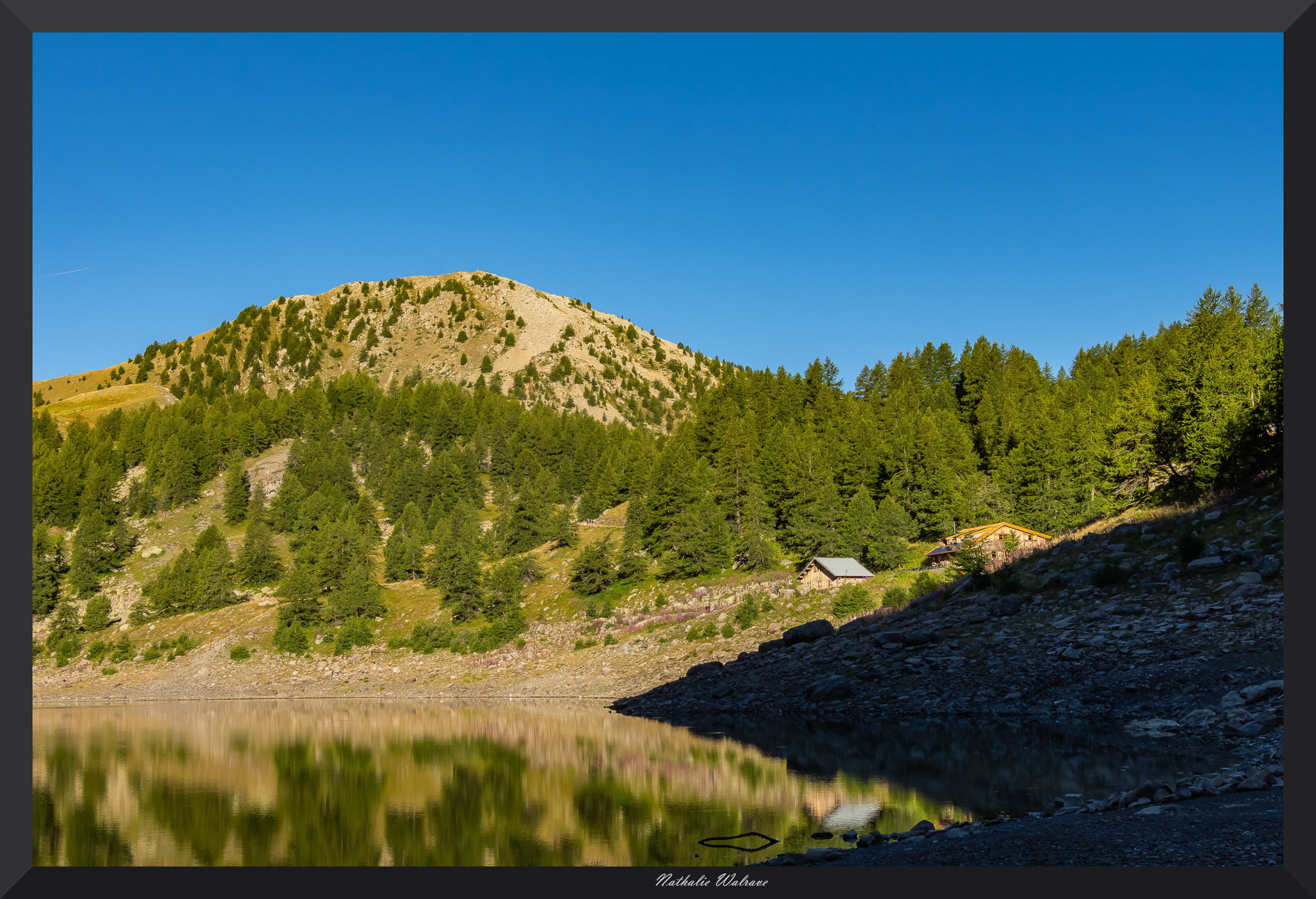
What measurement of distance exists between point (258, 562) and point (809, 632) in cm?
6056

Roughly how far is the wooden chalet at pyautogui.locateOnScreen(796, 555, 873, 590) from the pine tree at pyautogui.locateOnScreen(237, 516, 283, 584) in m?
52.9

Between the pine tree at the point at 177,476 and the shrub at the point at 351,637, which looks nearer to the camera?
the shrub at the point at 351,637

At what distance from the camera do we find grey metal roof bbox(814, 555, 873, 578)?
57719 millimetres

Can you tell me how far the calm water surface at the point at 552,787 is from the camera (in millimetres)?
16922

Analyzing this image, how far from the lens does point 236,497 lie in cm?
10281

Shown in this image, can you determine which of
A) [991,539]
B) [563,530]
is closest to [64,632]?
[563,530]

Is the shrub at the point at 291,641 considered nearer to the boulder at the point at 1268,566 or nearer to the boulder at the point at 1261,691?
the boulder at the point at 1261,691

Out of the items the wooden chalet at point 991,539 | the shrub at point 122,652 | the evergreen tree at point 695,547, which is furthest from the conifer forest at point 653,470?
the shrub at point 122,652

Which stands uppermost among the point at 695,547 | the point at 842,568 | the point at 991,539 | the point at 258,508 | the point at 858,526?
the point at 258,508

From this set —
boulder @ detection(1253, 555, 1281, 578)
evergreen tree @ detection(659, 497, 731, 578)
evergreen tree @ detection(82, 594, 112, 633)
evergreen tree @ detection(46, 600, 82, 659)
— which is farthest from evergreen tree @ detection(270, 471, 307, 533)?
boulder @ detection(1253, 555, 1281, 578)

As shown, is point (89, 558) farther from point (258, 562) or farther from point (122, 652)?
point (122, 652)

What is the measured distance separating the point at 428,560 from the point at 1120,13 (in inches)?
3046

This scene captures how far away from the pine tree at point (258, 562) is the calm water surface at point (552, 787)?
4449cm

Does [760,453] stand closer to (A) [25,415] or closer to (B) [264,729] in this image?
(B) [264,729]
